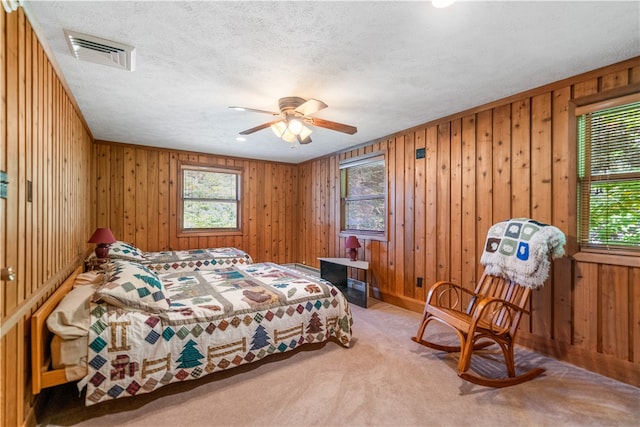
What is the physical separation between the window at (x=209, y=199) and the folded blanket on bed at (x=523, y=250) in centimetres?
430

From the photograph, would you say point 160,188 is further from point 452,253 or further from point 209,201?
point 452,253

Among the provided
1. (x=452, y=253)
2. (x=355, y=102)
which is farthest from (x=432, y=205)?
(x=355, y=102)

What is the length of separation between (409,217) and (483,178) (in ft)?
3.38

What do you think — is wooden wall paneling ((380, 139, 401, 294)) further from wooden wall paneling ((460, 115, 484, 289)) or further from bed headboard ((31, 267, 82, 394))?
bed headboard ((31, 267, 82, 394))

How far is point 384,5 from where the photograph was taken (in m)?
1.54

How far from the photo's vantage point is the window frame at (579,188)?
213 centimetres

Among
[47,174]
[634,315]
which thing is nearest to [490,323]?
[634,315]

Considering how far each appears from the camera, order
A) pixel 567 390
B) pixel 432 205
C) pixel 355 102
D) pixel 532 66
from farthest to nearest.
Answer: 1. pixel 432 205
2. pixel 355 102
3. pixel 532 66
4. pixel 567 390

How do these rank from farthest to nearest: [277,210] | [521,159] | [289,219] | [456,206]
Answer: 1. [289,219]
2. [277,210]
3. [456,206]
4. [521,159]

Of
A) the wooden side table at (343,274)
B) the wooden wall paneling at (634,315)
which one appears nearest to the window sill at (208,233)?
the wooden side table at (343,274)

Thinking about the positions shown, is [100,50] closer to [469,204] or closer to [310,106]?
[310,106]

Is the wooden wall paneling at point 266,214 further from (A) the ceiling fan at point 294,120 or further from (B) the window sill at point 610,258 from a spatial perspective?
Result: (B) the window sill at point 610,258

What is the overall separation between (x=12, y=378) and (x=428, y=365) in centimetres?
260

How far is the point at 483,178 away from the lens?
3.02 meters
